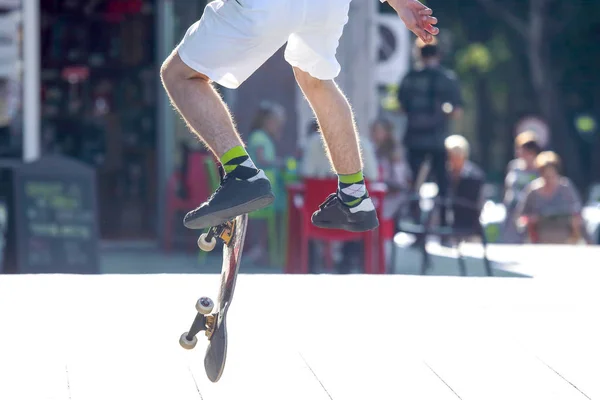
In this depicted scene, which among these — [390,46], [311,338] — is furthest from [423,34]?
[390,46]

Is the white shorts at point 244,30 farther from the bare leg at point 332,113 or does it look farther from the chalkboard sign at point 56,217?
the chalkboard sign at point 56,217

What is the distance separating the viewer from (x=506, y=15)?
27391mm

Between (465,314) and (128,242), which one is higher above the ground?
(465,314)

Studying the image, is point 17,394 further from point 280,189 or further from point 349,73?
point 349,73

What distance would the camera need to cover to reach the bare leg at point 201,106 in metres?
4.31

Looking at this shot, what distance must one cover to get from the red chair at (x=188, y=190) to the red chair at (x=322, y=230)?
2884 millimetres

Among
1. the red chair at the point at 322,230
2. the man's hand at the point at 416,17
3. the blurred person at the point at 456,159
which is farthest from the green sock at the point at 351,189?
the blurred person at the point at 456,159

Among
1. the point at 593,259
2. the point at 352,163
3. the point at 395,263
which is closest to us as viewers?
the point at 352,163

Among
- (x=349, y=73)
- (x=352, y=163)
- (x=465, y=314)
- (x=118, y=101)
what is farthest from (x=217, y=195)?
(x=118, y=101)

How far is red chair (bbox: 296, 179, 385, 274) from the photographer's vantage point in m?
9.01

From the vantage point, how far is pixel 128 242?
13500 mm

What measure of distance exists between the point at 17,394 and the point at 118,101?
9.16m

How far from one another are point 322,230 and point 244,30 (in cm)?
503

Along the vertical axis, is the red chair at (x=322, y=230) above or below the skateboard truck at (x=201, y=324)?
below
